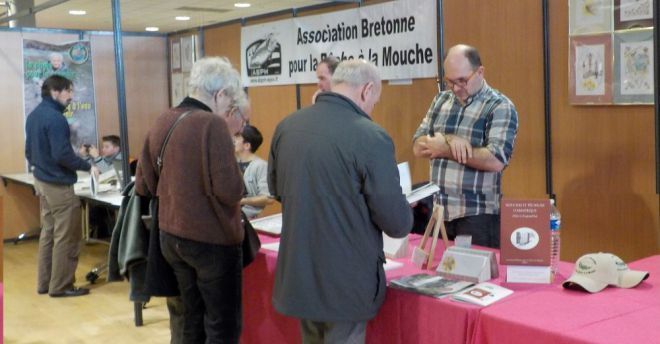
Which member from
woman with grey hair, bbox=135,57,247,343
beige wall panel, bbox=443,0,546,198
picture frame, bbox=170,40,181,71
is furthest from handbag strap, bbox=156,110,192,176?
picture frame, bbox=170,40,181,71

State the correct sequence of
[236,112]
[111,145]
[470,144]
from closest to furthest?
[236,112], [470,144], [111,145]

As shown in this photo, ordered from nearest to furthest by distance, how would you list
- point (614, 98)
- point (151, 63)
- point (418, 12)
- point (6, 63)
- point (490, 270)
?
point (490, 270) < point (614, 98) < point (418, 12) < point (6, 63) < point (151, 63)

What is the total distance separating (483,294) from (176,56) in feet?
21.8

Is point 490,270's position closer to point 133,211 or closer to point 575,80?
point 133,211

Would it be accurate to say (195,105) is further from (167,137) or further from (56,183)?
(56,183)

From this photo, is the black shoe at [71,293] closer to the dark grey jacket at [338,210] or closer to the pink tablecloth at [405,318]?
the pink tablecloth at [405,318]

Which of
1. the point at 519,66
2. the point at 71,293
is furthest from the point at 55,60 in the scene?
the point at 519,66

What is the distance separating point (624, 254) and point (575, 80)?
0.95 metres

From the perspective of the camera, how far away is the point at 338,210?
7.13 feet

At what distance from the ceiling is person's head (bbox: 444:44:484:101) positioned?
2.66 metres

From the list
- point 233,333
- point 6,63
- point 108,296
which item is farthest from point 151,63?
point 233,333

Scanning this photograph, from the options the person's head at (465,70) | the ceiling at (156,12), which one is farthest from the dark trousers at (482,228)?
the ceiling at (156,12)

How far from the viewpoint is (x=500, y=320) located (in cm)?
204

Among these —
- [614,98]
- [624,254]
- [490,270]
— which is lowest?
[624,254]
